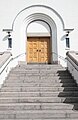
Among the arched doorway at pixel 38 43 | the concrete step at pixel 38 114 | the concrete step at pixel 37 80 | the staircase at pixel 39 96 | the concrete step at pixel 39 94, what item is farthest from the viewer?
the arched doorway at pixel 38 43

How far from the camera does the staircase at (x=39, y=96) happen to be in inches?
321

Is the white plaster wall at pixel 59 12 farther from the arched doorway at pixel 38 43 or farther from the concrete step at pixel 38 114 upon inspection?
the concrete step at pixel 38 114

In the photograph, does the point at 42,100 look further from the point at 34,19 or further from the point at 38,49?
the point at 34,19

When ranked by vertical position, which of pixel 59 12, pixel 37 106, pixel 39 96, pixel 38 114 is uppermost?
pixel 59 12

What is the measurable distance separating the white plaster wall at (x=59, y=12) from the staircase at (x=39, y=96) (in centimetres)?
476

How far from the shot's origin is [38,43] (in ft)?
59.6

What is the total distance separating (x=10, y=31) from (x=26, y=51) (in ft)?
5.96

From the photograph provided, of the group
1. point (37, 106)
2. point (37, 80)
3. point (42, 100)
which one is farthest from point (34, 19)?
point (37, 106)

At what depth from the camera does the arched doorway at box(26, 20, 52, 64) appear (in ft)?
58.3

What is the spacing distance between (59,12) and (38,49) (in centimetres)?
296

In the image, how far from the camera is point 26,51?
1769 cm

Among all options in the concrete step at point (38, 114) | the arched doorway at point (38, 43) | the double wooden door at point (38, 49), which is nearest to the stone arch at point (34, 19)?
the arched doorway at point (38, 43)

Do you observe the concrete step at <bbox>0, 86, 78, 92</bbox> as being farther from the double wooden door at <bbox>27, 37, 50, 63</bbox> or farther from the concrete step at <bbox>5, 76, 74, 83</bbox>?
the double wooden door at <bbox>27, 37, 50, 63</bbox>

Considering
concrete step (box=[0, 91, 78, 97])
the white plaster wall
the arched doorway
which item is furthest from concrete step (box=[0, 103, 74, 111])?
the arched doorway
